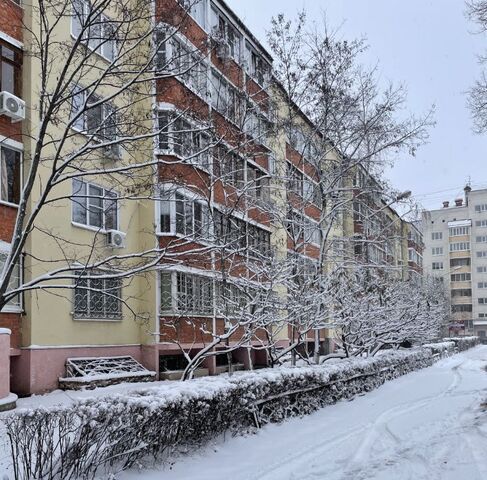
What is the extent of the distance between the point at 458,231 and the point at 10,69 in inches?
3332

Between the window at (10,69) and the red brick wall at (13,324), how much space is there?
550 cm

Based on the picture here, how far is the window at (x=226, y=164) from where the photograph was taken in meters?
12.6

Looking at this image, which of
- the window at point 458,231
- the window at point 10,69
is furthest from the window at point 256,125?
the window at point 458,231

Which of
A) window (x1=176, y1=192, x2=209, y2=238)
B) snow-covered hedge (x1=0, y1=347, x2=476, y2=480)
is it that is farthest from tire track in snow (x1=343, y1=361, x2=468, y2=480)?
window (x1=176, y1=192, x2=209, y2=238)

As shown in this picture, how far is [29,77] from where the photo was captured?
15.3 m

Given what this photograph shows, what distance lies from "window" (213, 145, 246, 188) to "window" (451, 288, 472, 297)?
3082 inches

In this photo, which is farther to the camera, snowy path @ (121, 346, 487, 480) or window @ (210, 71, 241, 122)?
window @ (210, 71, 241, 122)

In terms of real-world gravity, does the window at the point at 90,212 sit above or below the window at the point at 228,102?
below

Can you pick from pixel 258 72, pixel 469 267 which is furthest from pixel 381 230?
pixel 469 267

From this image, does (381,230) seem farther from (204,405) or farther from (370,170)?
(204,405)

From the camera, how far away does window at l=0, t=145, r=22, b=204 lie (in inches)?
578

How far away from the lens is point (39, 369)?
1471 cm

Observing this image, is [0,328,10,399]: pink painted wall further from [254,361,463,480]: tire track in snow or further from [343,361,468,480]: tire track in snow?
[343,361,468,480]: tire track in snow

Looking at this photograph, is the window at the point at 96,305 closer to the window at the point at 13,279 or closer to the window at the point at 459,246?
the window at the point at 13,279
